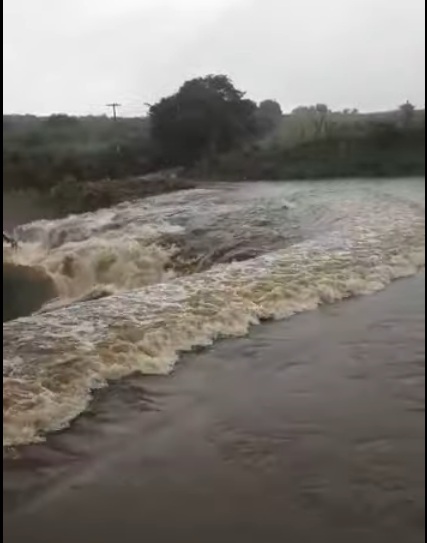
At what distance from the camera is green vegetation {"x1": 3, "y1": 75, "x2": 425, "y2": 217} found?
549 inches

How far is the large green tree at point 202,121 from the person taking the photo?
15195 millimetres

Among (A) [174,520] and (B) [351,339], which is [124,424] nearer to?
(A) [174,520]

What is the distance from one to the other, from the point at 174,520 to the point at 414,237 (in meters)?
7.11

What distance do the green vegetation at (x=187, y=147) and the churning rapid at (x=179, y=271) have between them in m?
0.55

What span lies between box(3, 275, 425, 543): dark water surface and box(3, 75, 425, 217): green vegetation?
29.9ft

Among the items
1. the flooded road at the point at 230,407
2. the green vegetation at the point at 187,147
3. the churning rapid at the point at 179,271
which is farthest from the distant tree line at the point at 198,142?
the flooded road at the point at 230,407

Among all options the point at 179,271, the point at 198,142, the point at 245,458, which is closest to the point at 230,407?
the point at 245,458

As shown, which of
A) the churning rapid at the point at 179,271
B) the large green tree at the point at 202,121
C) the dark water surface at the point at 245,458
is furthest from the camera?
the large green tree at the point at 202,121

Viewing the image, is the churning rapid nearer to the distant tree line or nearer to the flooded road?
the flooded road

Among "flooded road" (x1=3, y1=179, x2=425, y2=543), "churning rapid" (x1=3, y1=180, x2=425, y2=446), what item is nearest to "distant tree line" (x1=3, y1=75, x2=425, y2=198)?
"churning rapid" (x1=3, y1=180, x2=425, y2=446)

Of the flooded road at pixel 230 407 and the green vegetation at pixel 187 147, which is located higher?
the green vegetation at pixel 187 147

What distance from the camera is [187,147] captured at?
15633 mm

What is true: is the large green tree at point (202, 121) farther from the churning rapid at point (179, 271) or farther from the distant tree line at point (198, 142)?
the churning rapid at point (179, 271)

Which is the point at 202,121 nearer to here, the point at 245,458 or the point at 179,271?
the point at 179,271
